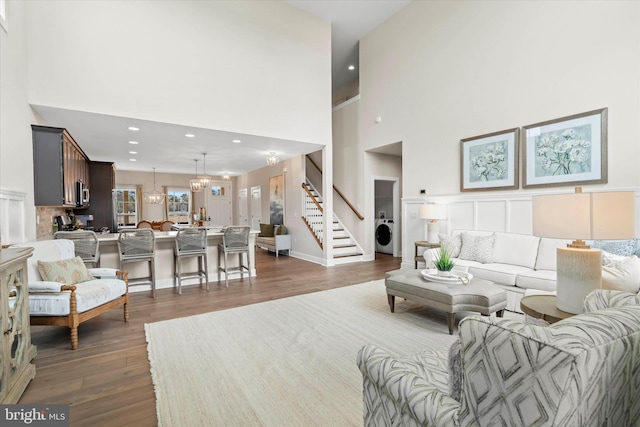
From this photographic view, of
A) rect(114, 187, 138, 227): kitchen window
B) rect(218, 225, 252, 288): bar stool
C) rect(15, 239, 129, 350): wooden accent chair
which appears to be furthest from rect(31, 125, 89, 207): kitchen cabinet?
rect(114, 187, 138, 227): kitchen window

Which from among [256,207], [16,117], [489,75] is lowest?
[256,207]

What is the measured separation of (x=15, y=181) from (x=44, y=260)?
0.98 metres

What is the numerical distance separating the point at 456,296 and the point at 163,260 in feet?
14.9

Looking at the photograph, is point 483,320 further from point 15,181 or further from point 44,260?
point 15,181

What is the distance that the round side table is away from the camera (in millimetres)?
1953

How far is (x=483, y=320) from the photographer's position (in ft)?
2.64

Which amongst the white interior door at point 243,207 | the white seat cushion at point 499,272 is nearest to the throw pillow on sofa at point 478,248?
the white seat cushion at point 499,272

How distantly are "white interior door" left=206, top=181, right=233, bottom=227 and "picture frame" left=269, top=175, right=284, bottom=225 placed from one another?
3747 mm

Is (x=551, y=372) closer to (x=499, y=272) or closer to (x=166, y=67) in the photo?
(x=499, y=272)

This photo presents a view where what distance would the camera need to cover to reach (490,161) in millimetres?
4855

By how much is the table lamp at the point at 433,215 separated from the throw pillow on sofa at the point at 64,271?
5092 mm

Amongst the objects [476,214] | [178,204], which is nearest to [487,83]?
[476,214]

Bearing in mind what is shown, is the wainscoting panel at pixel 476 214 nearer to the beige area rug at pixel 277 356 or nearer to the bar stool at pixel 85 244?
the beige area rug at pixel 277 356

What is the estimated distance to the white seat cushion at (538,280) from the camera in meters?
3.24
